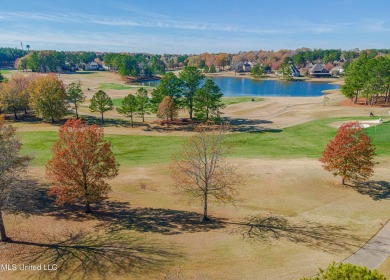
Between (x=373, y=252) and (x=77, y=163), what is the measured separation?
87.9ft

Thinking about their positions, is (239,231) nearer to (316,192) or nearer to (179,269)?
(179,269)

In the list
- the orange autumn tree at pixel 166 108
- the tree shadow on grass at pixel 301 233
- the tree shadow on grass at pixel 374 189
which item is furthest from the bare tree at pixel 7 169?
the orange autumn tree at pixel 166 108

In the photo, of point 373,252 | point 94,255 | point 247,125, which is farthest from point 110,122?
point 373,252

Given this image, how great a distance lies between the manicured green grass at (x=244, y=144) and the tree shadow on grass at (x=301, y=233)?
22628mm

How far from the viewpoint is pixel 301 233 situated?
92.6 feet

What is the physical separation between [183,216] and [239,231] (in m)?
6.32

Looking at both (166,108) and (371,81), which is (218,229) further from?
(371,81)

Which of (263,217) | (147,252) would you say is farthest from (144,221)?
(263,217)

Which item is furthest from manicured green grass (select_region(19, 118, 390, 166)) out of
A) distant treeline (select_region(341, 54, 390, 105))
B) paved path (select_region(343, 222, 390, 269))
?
distant treeline (select_region(341, 54, 390, 105))

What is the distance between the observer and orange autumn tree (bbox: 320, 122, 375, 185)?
37031mm

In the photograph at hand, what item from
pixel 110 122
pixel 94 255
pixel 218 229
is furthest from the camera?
pixel 110 122

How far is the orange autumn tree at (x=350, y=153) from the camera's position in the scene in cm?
3703

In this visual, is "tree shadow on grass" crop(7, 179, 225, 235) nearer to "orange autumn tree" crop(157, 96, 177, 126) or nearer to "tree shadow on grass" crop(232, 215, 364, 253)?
"tree shadow on grass" crop(232, 215, 364, 253)

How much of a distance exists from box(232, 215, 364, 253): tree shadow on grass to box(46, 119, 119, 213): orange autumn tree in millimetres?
14535
